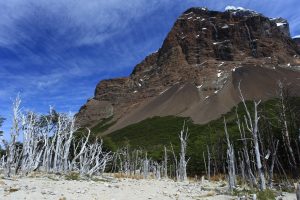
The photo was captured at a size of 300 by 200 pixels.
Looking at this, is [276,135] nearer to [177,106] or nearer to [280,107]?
[280,107]

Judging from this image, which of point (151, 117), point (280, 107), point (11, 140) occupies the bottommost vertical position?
point (11, 140)

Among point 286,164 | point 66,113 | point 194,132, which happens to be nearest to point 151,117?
point 194,132

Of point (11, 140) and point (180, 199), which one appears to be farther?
point (11, 140)

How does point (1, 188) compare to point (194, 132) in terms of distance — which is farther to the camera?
point (194, 132)

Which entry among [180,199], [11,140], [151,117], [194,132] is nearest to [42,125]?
[11,140]

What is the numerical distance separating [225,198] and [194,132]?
109999 millimetres

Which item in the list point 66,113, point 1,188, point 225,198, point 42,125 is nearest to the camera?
point 1,188

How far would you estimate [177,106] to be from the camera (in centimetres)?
19612

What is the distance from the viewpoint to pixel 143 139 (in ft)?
479

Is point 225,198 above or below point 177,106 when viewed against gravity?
below

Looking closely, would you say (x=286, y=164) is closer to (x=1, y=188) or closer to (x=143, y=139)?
(x=1, y=188)

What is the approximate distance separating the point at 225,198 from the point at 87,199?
10576mm

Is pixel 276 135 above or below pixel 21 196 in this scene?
above

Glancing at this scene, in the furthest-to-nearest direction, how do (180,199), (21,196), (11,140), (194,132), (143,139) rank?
1. (143,139)
2. (194,132)
3. (11,140)
4. (180,199)
5. (21,196)
